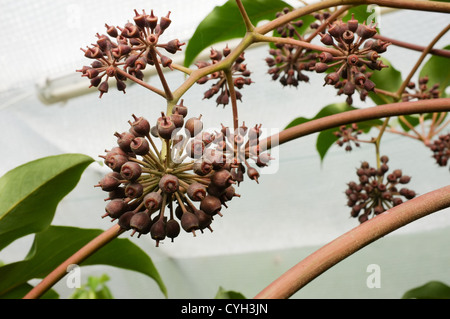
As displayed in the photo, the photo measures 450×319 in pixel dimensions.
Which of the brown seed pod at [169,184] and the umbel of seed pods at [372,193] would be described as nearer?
the brown seed pod at [169,184]

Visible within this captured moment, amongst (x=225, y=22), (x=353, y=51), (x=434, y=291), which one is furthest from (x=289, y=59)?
(x=434, y=291)

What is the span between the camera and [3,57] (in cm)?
191

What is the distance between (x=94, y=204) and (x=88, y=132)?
0.71m

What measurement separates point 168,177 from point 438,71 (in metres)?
0.96

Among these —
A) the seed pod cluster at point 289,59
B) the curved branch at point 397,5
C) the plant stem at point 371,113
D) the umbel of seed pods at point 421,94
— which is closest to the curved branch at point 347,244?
the plant stem at point 371,113

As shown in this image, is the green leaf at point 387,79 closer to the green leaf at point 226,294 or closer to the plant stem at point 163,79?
the green leaf at point 226,294

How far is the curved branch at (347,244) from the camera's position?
1.22 ft

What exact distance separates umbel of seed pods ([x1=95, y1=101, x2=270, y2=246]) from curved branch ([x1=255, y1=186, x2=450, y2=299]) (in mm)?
109

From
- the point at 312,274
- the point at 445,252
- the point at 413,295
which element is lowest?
the point at 312,274

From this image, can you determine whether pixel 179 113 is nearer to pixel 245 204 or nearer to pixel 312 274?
pixel 312 274

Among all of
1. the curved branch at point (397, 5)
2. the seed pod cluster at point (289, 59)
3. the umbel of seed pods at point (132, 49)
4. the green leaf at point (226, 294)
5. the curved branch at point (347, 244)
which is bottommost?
the curved branch at point (347, 244)

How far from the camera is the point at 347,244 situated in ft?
1.31

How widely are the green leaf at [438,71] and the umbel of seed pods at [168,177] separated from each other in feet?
2.83

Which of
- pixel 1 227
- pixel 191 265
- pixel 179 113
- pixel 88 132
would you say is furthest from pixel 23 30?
pixel 191 265
